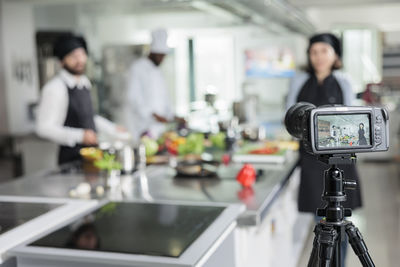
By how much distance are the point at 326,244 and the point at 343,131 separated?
29 cm

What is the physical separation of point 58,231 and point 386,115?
106 centimetres

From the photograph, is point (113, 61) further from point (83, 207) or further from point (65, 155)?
point (83, 207)

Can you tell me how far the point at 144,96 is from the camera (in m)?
4.36

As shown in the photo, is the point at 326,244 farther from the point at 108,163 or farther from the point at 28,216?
the point at 108,163

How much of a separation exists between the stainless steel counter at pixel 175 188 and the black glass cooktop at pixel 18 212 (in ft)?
0.62

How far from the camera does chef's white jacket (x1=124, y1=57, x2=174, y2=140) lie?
13.9 feet

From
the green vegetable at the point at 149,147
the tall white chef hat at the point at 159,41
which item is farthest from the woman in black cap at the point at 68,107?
the tall white chef hat at the point at 159,41

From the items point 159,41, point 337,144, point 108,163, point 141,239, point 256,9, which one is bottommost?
point 141,239

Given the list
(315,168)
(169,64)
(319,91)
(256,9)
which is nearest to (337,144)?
(315,168)

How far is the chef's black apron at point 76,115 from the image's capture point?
321 centimetres

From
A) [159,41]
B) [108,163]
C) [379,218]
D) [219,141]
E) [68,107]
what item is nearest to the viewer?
[108,163]

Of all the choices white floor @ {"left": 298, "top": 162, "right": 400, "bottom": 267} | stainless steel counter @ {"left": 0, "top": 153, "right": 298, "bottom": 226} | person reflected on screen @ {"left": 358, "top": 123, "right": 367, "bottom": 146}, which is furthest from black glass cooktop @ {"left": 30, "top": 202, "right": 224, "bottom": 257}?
white floor @ {"left": 298, "top": 162, "right": 400, "bottom": 267}

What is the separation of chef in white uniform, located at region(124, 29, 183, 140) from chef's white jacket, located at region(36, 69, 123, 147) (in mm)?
913

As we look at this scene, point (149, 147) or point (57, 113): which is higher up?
point (57, 113)
